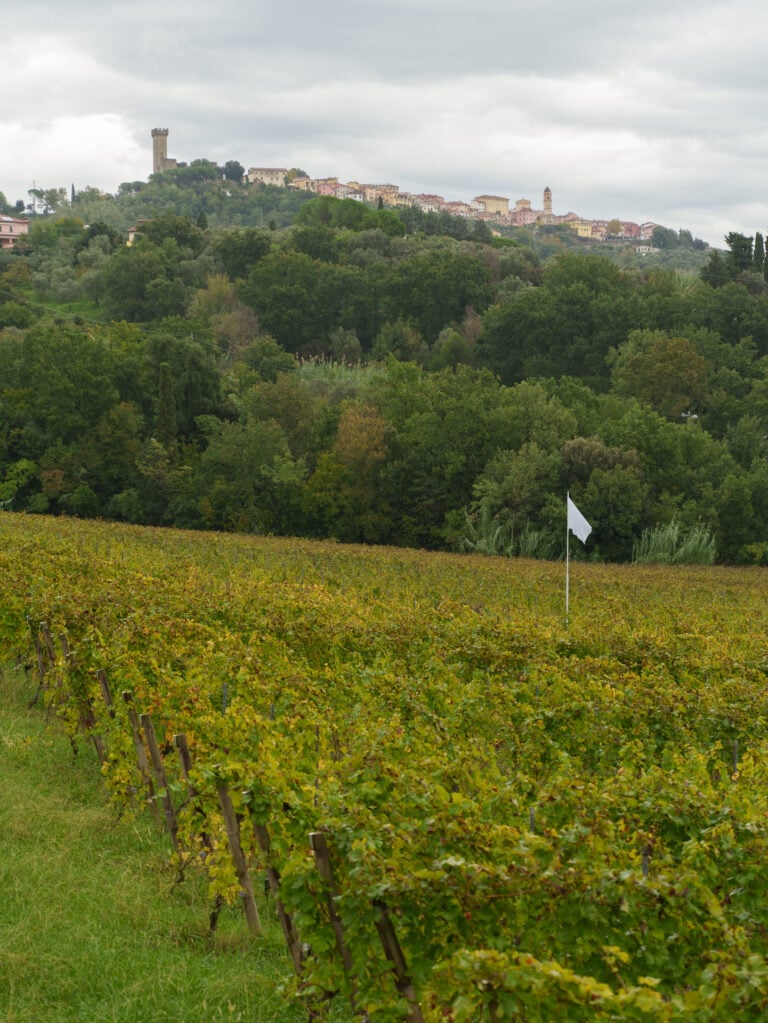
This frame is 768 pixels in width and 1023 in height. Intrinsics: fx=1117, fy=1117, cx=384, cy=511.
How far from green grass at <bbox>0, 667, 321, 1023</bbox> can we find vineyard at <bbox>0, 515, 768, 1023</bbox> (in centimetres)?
27

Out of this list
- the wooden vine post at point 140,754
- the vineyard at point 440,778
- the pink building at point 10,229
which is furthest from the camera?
the pink building at point 10,229

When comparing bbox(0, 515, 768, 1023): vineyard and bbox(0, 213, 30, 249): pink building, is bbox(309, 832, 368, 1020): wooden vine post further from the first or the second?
bbox(0, 213, 30, 249): pink building

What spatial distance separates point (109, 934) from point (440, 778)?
2.43 m

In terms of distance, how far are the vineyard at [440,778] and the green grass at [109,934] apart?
0.27 meters

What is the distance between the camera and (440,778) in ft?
24.0

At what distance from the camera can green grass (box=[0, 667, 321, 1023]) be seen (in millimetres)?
6574

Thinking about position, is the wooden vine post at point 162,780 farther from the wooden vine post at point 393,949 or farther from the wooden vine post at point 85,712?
the wooden vine post at point 393,949

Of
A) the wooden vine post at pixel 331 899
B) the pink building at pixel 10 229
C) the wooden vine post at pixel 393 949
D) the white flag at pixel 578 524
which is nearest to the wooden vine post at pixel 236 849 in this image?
the wooden vine post at pixel 331 899

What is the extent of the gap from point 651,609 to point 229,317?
203ft

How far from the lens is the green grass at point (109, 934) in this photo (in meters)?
6.57

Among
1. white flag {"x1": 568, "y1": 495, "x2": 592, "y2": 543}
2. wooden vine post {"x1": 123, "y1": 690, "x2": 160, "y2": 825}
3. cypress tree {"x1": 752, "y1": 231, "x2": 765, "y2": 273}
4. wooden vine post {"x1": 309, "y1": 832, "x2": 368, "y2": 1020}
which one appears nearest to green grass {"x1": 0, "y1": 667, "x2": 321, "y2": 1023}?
wooden vine post {"x1": 123, "y1": 690, "x2": 160, "y2": 825}

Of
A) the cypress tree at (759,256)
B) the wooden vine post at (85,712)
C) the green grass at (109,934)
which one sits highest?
the cypress tree at (759,256)

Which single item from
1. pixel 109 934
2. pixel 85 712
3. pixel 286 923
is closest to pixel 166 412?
pixel 85 712

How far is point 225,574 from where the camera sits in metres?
24.9
